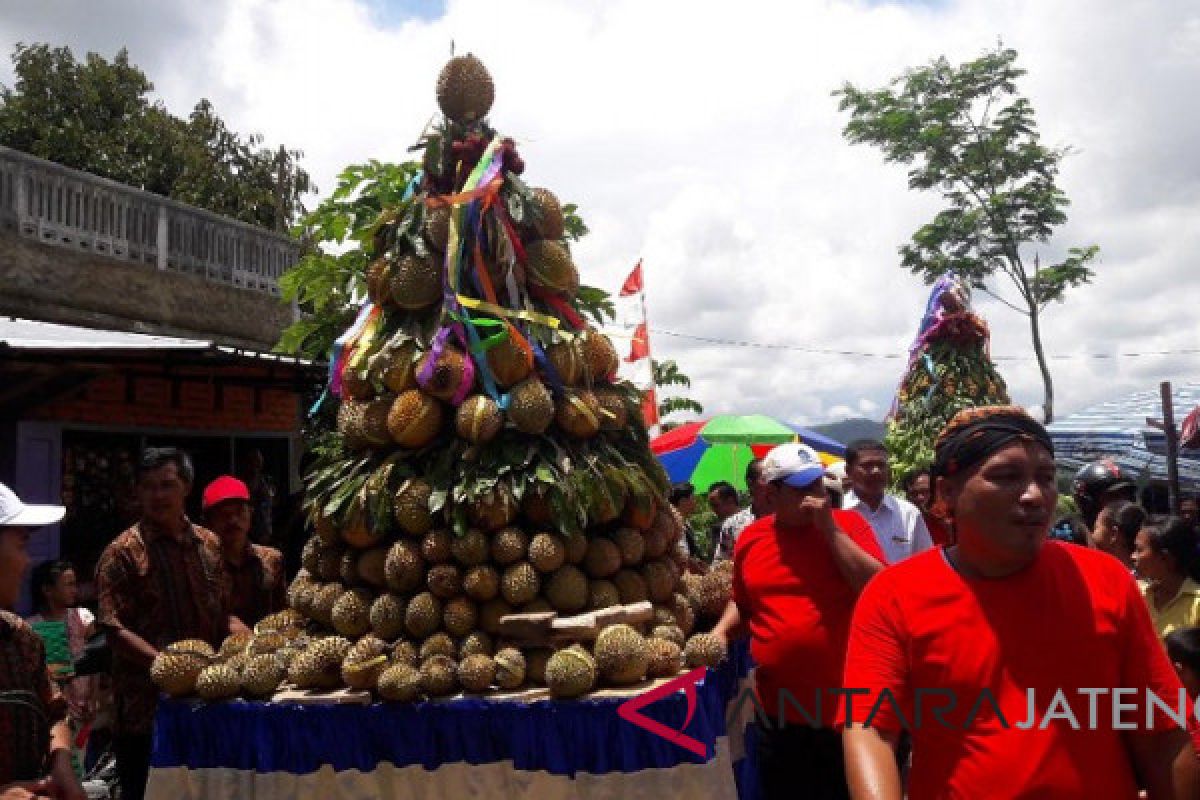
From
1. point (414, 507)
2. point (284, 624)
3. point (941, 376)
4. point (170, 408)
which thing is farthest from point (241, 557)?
point (941, 376)

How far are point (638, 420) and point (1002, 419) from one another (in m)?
2.81

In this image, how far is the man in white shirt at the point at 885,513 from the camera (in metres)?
4.70

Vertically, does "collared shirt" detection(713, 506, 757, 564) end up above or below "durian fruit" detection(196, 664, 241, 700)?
above

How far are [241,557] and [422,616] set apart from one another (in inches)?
60.8

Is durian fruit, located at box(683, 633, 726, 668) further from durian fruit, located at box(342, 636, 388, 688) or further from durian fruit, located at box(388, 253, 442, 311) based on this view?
durian fruit, located at box(388, 253, 442, 311)

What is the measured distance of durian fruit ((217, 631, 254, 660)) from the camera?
4.02 meters

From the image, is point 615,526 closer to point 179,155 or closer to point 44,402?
point 44,402

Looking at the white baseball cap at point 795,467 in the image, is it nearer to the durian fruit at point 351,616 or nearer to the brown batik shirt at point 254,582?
the durian fruit at point 351,616

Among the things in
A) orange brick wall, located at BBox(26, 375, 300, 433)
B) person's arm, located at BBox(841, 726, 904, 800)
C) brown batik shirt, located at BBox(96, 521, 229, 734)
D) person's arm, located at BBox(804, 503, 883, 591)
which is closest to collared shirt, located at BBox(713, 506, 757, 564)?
person's arm, located at BBox(804, 503, 883, 591)

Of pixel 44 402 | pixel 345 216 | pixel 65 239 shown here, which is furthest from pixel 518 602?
pixel 65 239

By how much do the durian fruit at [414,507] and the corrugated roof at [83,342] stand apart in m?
3.29

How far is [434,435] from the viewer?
4.36 m

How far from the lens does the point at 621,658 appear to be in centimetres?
364

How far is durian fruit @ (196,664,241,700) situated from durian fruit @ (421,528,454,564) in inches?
31.8
